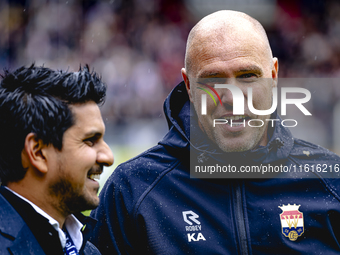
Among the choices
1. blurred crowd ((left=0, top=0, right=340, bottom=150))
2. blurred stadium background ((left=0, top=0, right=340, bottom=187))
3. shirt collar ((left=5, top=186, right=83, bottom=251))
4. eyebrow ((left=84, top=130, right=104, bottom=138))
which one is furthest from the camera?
blurred crowd ((left=0, top=0, right=340, bottom=150))

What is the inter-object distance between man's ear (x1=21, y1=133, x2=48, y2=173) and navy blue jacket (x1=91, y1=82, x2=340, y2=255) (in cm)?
52

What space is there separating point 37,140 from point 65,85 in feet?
0.78

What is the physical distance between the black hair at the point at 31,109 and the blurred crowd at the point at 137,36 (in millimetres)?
6730

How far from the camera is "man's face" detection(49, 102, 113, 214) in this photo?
156 centimetres

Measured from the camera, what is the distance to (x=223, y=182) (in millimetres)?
1979

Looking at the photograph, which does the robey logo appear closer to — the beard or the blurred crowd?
the beard

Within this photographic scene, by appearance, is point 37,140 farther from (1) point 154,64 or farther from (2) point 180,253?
(1) point 154,64

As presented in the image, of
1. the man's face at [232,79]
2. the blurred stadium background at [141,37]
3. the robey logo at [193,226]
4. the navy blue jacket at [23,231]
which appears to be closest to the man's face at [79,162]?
the navy blue jacket at [23,231]

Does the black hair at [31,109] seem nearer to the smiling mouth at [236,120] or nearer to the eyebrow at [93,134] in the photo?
the eyebrow at [93,134]

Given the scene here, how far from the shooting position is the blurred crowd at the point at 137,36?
8.77m

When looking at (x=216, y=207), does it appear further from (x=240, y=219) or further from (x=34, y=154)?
(x=34, y=154)

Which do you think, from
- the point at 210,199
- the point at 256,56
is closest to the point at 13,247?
the point at 210,199

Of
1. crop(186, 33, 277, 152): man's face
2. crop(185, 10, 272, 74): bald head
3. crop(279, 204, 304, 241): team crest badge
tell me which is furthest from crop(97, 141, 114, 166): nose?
crop(279, 204, 304, 241): team crest badge

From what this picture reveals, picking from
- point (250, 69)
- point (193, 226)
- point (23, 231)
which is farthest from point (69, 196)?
point (250, 69)
